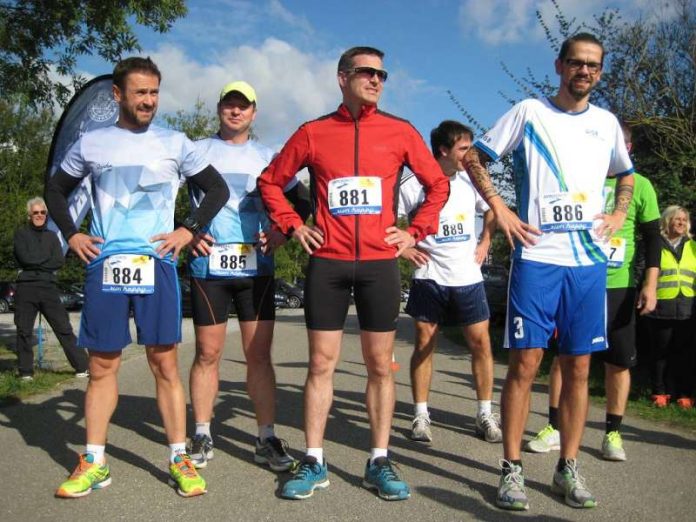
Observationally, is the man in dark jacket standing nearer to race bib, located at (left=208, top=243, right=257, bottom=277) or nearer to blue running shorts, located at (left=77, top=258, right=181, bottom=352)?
race bib, located at (left=208, top=243, right=257, bottom=277)

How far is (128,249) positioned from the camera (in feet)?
12.5

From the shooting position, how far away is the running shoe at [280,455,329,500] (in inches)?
144

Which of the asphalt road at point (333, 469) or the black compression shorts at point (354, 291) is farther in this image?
the black compression shorts at point (354, 291)

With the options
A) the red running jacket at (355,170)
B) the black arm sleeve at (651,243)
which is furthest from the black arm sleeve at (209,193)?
the black arm sleeve at (651,243)

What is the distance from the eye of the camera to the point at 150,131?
401 cm

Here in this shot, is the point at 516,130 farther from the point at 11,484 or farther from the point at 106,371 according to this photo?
the point at 11,484

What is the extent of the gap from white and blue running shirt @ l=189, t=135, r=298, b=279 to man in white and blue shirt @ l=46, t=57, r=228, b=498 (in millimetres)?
415

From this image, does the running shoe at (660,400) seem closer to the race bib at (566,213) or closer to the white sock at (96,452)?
the race bib at (566,213)

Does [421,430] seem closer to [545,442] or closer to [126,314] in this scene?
[545,442]

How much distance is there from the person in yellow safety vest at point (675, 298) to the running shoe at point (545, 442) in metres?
2.32

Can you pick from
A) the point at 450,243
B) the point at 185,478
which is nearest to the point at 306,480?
the point at 185,478

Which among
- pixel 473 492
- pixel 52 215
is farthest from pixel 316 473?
pixel 52 215

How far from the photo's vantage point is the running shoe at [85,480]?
145 inches

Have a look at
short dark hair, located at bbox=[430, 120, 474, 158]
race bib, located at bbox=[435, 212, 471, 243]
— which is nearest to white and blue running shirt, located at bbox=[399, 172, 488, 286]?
race bib, located at bbox=[435, 212, 471, 243]
